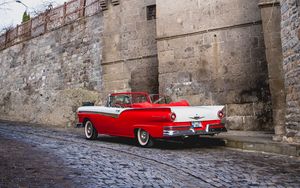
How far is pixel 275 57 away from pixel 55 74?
1170cm

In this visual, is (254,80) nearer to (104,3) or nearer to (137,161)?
(137,161)

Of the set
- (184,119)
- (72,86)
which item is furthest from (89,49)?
(184,119)

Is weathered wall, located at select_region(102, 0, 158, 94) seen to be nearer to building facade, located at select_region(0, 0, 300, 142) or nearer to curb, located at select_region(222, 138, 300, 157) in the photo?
building facade, located at select_region(0, 0, 300, 142)

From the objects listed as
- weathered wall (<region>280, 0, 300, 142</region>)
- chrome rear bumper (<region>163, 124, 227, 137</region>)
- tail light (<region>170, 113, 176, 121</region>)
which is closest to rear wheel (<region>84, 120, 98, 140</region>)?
chrome rear bumper (<region>163, 124, 227, 137</region>)

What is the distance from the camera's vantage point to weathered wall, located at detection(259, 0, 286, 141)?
714 centimetres

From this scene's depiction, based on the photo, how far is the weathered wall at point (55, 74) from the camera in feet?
46.1

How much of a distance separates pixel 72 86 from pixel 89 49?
201 cm

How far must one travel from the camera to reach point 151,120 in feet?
22.0

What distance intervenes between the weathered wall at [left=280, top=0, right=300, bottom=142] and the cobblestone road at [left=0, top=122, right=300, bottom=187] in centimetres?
100

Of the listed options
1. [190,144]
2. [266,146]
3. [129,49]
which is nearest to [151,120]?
[190,144]

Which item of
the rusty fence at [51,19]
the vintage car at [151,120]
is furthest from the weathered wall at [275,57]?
the rusty fence at [51,19]

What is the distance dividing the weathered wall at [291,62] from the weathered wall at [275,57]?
0.53 metres

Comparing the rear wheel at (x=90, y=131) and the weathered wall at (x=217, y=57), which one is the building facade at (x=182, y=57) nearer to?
the weathered wall at (x=217, y=57)

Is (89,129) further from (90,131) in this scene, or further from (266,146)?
(266,146)
